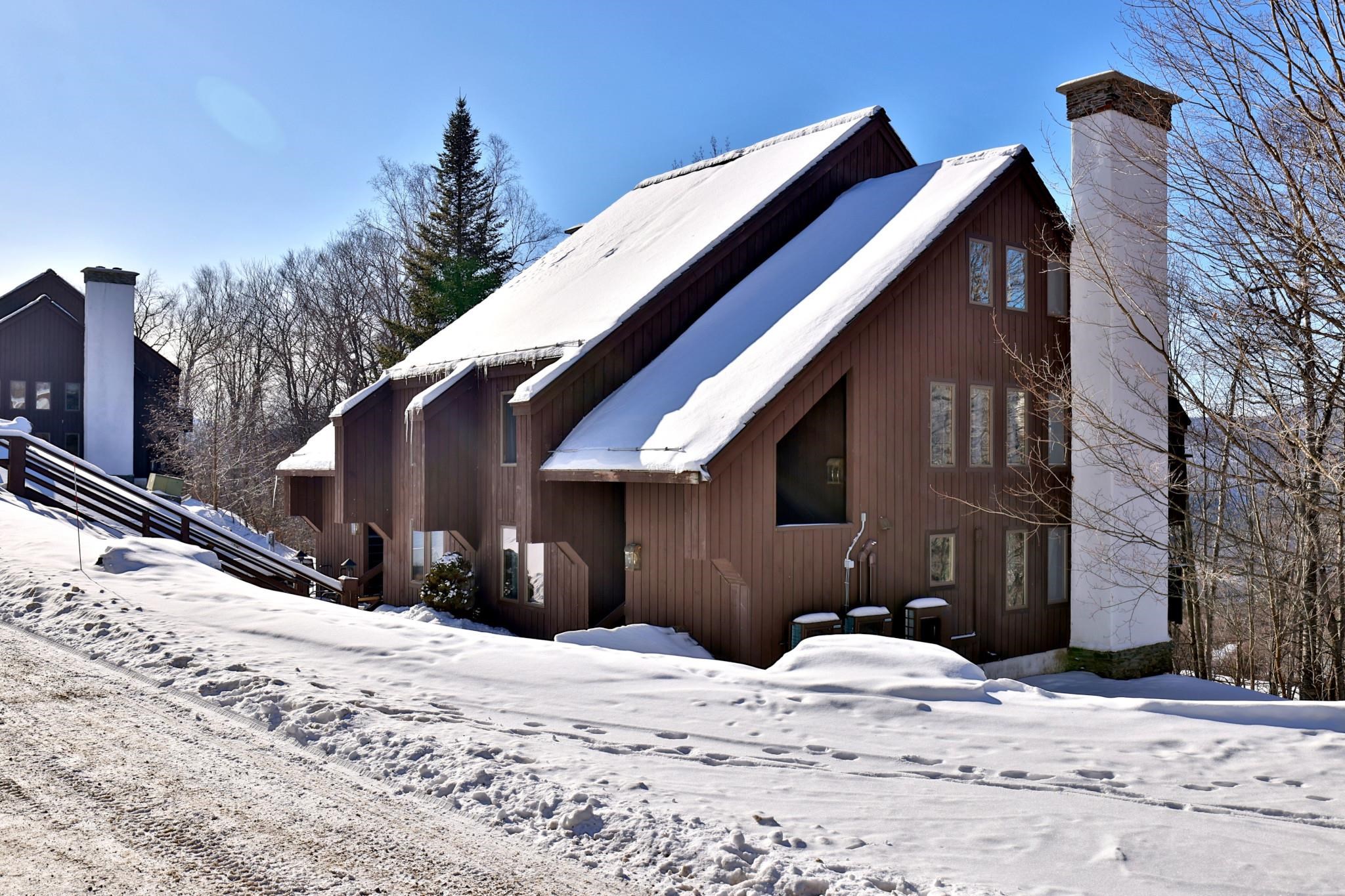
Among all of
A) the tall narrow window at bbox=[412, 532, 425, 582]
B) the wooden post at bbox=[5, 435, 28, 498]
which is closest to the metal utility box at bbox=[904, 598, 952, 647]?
the tall narrow window at bbox=[412, 532, 425, 582]

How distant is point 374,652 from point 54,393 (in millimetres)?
29199

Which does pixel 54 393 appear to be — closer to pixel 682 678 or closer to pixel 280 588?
pixel 280 588

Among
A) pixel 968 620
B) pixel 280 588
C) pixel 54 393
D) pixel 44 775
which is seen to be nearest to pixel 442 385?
pixel 280 588

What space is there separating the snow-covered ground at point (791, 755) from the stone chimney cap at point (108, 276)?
20311 mm

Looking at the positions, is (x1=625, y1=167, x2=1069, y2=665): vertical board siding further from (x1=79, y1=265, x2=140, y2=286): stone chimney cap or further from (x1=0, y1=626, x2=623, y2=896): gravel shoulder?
(x1=79, y1=265, x2=140, y2=286): stone chimney cap

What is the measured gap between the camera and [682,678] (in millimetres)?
8094

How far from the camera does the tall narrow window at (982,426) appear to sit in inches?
583

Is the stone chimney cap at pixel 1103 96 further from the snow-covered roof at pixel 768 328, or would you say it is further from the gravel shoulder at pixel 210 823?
the gravel shoulder at pixel 210 823

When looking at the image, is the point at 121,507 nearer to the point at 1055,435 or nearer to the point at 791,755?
the point at 791,755

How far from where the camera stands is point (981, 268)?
15055 mm

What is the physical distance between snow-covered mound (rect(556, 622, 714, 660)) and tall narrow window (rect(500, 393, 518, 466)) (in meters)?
4.01

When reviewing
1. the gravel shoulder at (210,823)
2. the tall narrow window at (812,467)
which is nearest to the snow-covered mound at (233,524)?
the tall narrow window at (812,467)

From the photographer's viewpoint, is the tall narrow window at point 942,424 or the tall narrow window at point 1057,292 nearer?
the tall narrow window at point 942,424

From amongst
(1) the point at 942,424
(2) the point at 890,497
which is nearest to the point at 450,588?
(2) the point at 890,497
